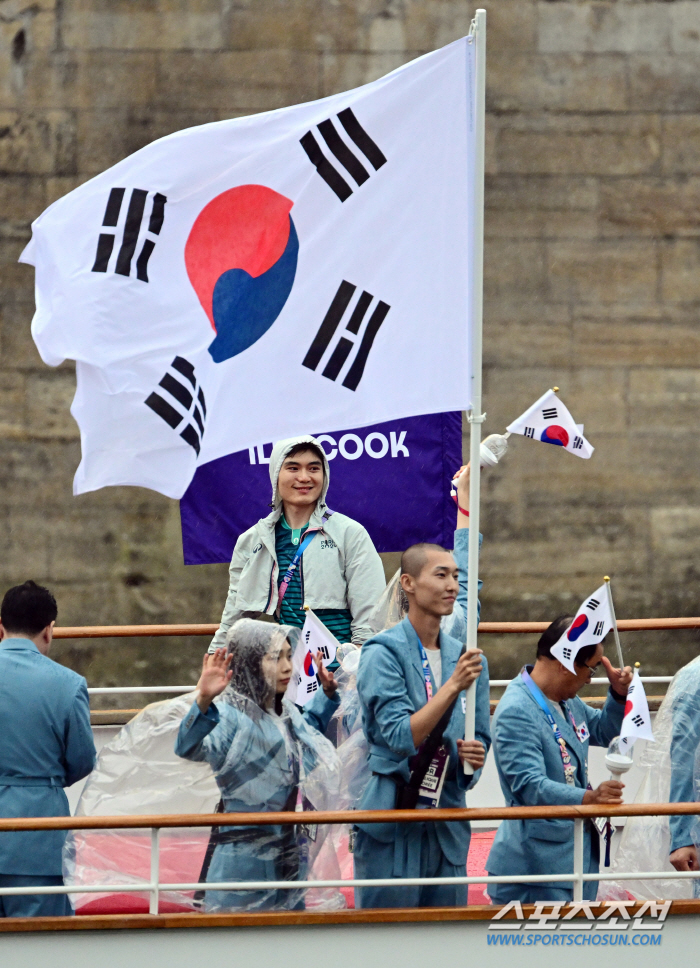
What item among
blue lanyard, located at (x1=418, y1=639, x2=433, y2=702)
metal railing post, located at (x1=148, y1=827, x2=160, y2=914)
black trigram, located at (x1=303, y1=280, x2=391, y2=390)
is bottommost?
metal railing post, located at (x1=148, y1=827, x2=160, y2=914)

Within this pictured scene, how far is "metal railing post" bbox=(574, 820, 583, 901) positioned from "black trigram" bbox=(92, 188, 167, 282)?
7.17 ft

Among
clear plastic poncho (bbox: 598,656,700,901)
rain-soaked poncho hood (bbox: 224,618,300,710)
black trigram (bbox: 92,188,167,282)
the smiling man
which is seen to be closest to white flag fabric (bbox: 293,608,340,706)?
the smiling man

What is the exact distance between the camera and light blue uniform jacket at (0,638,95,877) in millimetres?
3512

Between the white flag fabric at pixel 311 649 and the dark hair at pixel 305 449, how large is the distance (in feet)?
2.39

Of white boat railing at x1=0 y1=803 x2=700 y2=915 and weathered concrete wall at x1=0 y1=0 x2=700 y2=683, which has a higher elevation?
weathered concrete wall at x1=0 y1=0 x2=700 y2=683

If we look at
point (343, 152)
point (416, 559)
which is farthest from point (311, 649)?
point (343, 152)

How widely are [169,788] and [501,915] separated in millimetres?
1089

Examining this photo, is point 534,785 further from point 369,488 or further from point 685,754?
Answer: point 369,488

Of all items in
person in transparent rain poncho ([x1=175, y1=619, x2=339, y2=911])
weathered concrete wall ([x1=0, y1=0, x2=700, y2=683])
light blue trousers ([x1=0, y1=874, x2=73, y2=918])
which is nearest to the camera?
person in transparent rain poncho ([x1=175, y1=619, x2=339, y2=911])

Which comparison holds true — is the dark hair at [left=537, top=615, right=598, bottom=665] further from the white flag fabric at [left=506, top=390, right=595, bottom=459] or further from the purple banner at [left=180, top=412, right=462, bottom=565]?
the purple banner at [left=180, top=412, right=462, bottom=565]

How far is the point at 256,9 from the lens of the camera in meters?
8.20

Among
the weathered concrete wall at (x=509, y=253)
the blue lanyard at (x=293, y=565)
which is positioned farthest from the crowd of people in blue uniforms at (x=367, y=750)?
the weathered concrete wall at (x=509, y=253)

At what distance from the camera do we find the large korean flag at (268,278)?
12.0 feet

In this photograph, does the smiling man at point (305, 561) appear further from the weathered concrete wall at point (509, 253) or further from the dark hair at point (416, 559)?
the weathered concrete wall at point (509, 253)
